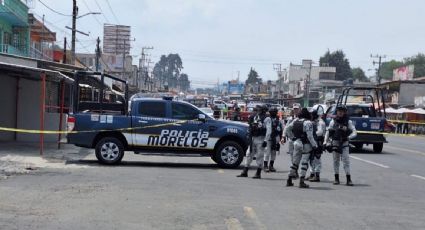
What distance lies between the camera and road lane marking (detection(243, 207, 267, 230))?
864 cm

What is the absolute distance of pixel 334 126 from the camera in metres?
14.4

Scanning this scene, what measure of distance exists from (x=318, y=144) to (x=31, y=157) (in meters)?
8.26

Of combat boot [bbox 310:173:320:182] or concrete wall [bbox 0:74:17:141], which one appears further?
concrete wall [bbox 0:74:17:141]

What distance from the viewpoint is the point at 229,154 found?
1703 centimetres

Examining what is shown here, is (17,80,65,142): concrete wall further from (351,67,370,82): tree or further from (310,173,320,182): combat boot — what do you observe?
(351,67,370,82): tree

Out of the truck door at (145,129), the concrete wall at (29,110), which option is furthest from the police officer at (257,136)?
the concrete wall at (29,110)

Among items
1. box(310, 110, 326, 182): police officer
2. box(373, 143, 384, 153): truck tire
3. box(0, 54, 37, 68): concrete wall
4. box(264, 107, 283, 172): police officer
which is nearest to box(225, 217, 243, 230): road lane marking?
box(310, 110, 326, 182): police officer

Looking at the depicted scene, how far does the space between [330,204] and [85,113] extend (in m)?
8.28

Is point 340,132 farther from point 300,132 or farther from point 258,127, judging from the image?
point 258,127

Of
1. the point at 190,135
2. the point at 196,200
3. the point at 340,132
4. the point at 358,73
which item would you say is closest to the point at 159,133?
the point at 190,135

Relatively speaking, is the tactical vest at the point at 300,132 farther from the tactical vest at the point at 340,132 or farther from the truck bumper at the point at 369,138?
the truck bumper at the point at 369,138

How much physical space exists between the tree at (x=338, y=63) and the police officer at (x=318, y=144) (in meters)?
139

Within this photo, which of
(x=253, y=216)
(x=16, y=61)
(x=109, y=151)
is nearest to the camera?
(x=253, y=216)

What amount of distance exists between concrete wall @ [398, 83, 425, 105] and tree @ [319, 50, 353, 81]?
3103 inches
